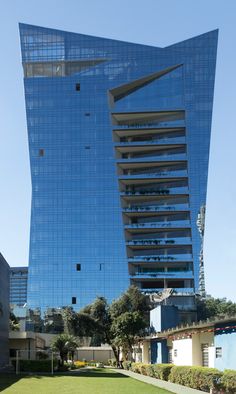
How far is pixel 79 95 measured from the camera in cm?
13488

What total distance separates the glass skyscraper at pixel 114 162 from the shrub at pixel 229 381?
320 ft

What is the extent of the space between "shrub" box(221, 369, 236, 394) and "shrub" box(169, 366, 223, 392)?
1.11m

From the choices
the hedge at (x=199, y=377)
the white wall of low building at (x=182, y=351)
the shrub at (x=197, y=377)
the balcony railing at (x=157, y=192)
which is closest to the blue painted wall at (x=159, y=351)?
the hedge at (x=199, y=377)

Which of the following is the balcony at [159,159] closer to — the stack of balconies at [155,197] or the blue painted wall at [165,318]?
the stack of balconies at [155,197]

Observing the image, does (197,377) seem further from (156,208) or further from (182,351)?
(156,208)

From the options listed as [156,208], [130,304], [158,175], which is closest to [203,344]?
[130,304]

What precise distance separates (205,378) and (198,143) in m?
105

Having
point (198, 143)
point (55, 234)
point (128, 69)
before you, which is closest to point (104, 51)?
point (128, 69)

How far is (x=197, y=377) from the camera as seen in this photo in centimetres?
3086

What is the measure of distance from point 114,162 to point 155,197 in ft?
39.8

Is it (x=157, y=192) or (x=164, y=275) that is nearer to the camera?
(x=164, y=275)

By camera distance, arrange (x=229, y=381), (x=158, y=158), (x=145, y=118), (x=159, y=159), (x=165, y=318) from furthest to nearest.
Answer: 1. (x=145, y=118)
2. (x=158, y=158)
3. (x=159, y=159)
4. (x=165, y=318)
5. (x=229, y=381)

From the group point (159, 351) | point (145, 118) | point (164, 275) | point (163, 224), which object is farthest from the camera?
point (145, 118)

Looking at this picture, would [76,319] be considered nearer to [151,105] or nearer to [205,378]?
[205,378]
